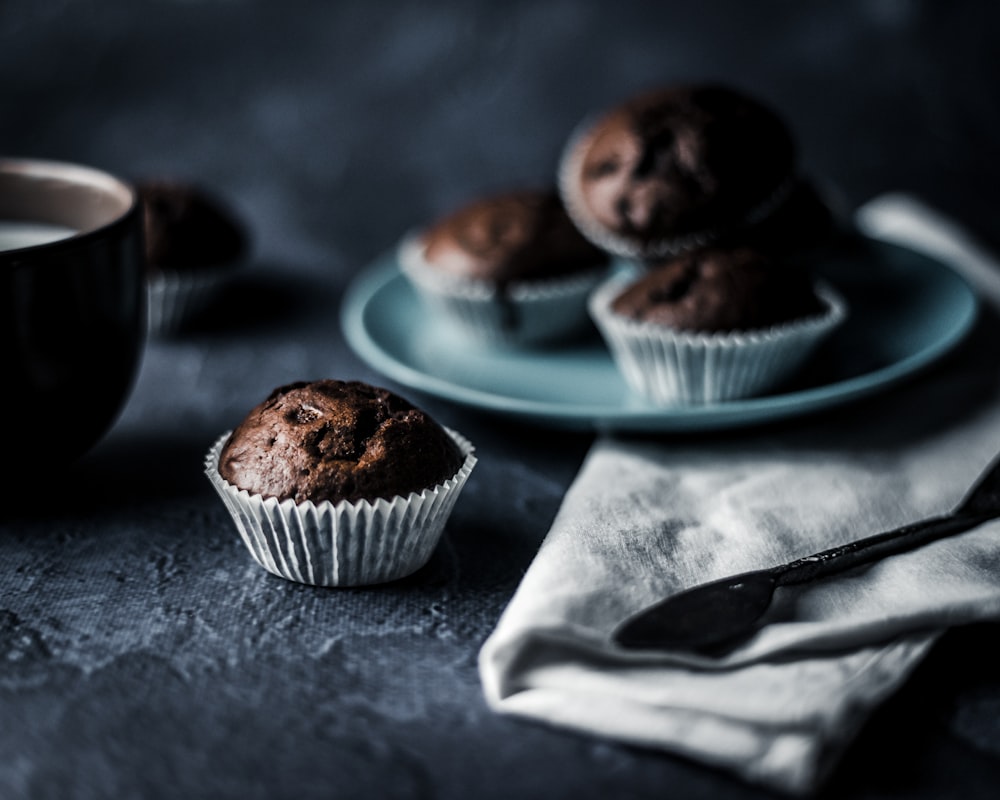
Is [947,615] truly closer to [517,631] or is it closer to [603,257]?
[517,631]

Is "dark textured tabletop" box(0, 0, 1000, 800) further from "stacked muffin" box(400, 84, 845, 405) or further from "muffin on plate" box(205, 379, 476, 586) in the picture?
"stacked muffin" box(400, 84, 845, 405)

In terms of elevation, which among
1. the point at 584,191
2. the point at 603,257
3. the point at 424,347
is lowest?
the point at 424,347

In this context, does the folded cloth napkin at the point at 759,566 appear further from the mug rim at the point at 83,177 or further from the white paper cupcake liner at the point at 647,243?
the mug rim at the point at 83,177

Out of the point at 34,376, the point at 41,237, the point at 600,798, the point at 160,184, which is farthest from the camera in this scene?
the point at 160,184

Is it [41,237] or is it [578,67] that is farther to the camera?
[578,67]

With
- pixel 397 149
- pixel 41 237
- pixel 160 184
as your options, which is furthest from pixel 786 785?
pixel 397 149

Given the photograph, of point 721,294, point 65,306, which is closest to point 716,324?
point 721,294
